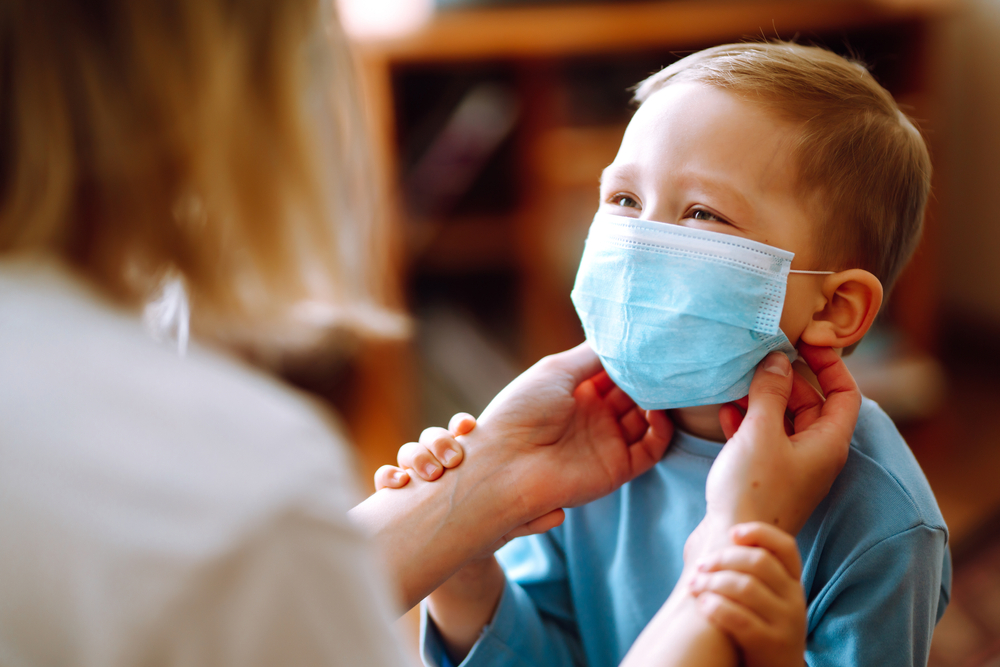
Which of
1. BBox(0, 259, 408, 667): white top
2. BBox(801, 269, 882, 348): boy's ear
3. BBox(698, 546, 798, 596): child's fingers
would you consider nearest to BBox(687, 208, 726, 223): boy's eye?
BBox(801, 269, 882, 348): boy's ear

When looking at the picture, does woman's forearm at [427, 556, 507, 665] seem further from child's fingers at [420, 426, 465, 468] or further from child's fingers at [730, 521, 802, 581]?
child's fingers at [730, 521, 802, 581]

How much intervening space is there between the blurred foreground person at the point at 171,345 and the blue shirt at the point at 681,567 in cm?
12

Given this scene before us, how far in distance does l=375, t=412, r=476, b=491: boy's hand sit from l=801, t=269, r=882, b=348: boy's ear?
410 millimetres

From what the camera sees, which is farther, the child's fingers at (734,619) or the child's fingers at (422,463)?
the child's fingers at (422,463)

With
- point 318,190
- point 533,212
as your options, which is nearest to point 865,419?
point 318,190

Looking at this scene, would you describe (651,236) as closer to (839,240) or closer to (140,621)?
(839,240)

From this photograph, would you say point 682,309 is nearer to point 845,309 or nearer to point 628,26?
point 845,309

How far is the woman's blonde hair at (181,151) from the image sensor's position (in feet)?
Result: 1.66

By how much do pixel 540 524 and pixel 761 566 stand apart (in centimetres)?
31

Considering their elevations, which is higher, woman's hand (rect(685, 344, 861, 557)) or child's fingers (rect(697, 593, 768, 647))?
woman's hand (rect(685, 344, 861, 557))

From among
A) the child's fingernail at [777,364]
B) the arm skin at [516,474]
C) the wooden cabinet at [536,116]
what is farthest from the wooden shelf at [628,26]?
the child's fingernail at [777,364]

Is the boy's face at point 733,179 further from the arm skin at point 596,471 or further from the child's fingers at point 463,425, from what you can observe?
the child's fingers at point 463,425

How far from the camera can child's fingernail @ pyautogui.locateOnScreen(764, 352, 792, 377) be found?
81 cm

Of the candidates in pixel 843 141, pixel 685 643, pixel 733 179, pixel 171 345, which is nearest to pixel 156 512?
pixel 171 345
